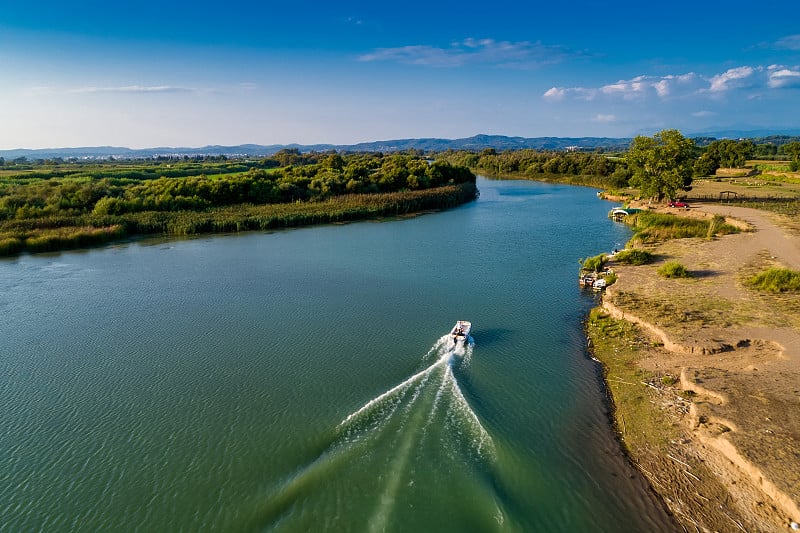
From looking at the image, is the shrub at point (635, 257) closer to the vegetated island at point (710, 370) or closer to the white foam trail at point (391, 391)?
the vegetated island at point (710, 370)

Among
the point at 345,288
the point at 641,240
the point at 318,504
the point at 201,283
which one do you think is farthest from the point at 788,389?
the point at 201,283

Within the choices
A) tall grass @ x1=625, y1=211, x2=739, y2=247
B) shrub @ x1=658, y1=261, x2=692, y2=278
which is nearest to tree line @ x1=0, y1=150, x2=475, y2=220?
tall grass @ x1=625, y1=211, x2=739, y2=247

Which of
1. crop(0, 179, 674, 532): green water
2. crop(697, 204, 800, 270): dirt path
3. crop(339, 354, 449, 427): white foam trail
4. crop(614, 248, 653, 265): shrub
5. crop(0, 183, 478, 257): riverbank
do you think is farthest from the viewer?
crop(0, 183, 478, 257): riverbank

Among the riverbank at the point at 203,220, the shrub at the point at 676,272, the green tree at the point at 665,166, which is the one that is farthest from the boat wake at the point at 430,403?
the green tree at the point at 665,166

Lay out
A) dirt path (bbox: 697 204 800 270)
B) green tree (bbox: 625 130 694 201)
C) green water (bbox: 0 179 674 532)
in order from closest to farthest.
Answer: green water (bbox: 0 179 674 532) < dirt path (bbox: 697 204 800 270) < green tree (bbox: 625 130 694 201)

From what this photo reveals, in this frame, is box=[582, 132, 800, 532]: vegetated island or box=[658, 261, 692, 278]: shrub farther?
box=[658, 261, 692, 278]: shrub

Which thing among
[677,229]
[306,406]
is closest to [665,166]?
[677,229]

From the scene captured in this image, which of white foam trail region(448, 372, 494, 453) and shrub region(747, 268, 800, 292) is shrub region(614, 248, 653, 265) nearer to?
shrub region(747, 268, 800, 292)

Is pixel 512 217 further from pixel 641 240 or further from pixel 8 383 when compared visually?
pixel 8 383

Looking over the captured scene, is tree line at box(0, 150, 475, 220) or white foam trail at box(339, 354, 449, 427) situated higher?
tree line at box(0, 150, 475, 220)
